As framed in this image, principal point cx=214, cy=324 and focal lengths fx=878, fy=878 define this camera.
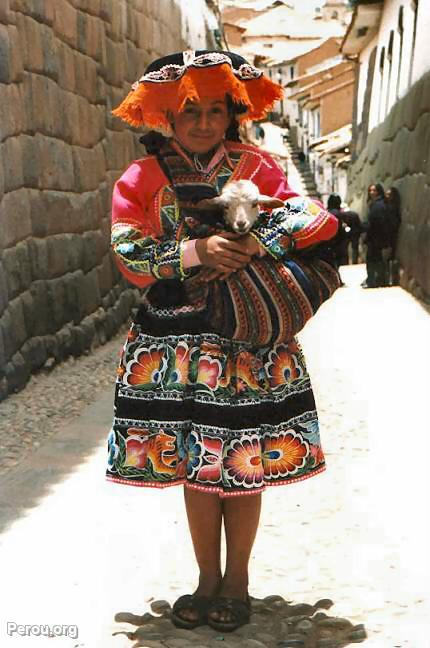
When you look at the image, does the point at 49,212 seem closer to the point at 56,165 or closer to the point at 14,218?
the point at 56,165

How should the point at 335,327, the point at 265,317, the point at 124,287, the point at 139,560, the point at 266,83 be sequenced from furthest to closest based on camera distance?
the point at 124,287
the point at 335,327
the point at 139,560
the point at 266,83
the point at 265,317

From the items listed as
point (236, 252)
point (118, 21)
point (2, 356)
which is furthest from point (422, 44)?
point (236, 252)

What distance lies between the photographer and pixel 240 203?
7.97ft

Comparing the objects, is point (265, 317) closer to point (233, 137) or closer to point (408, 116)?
point (233, 137)

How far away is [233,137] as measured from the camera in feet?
8.93

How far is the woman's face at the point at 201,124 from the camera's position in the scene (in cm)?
254

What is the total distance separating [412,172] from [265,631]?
33.2 feet

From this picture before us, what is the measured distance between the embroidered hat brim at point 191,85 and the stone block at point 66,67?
512 centimetres

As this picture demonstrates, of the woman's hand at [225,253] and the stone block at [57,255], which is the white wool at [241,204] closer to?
the woman's hand at [225,253]

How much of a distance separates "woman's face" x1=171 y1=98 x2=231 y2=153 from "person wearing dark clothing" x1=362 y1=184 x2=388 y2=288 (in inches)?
416

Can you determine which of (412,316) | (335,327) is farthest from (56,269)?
(412,316)

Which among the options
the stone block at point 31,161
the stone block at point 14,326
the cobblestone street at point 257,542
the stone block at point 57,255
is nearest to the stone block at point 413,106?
the stone block at point 57,255

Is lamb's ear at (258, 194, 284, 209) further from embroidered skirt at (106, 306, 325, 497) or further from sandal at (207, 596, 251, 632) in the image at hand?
sandal at (207, 596, 251, 632)

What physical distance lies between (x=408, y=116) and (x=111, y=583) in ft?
36.0
